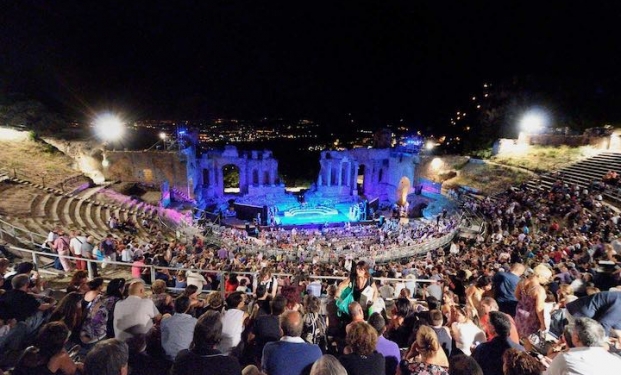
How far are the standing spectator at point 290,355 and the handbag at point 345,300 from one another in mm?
1777

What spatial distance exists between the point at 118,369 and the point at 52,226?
46.3 ft

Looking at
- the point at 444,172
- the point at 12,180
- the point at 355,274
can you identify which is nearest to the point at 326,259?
the point at 355,274

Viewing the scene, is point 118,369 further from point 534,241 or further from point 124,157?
point 124,157

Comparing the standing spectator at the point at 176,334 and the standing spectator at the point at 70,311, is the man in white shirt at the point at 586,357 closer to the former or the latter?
the standing spectator at the point at 176,334

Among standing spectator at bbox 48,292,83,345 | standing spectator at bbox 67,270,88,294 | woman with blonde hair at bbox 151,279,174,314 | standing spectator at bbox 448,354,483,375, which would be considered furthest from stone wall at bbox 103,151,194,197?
standing spectator at bbox 448,354,483,375

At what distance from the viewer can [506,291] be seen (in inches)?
224

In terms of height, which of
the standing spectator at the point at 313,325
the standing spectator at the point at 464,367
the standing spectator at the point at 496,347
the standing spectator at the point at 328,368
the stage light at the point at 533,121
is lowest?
the standing spectator at the point at 313,325

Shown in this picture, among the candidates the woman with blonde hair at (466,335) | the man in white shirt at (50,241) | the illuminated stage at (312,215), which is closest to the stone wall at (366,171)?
the illuminated stage at (312,215)

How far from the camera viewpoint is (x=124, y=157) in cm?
2539

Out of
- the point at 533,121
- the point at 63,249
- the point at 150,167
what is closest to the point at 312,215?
the point at 150,167

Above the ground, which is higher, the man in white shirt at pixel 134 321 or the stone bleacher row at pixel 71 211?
the man in white shirt at pixel 134 321

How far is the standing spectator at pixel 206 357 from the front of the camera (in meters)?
3.05

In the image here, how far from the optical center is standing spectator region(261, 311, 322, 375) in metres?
3.31

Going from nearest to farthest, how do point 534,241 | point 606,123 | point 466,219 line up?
point 534,241 → point 466,219 → point 606,123
